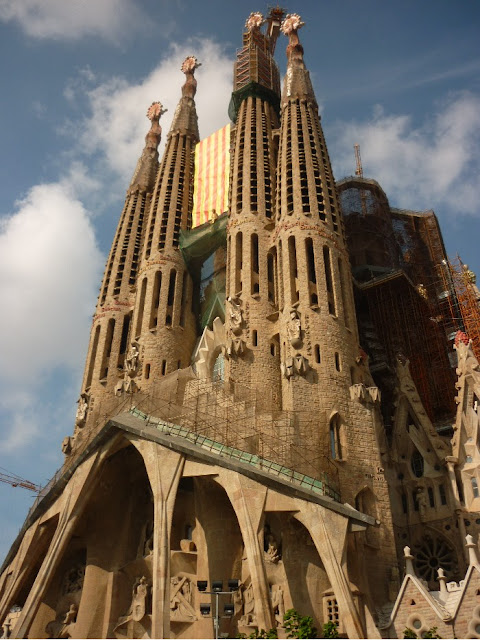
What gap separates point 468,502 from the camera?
26578 mm

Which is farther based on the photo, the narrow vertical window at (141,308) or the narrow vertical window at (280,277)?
the narrow vertical window at (141,308)

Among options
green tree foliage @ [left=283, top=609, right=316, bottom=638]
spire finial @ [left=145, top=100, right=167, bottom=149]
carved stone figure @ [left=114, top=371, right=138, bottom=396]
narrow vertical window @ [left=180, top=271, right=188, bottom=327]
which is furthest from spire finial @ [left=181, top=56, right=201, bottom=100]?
green tree foliage @ [left=283, top=609, right=316, bottom=638]

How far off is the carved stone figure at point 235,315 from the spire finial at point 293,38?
20885 millimetres

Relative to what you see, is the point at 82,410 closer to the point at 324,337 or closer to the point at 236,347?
the point at 236,347

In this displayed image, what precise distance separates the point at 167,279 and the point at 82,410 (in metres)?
9.22

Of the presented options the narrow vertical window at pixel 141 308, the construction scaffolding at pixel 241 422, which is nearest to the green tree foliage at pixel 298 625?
the construction scaffolding at pixel 241 422

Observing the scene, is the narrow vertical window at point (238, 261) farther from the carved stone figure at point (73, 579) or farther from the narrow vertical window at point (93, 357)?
the carved stone figure at point (73, 579)

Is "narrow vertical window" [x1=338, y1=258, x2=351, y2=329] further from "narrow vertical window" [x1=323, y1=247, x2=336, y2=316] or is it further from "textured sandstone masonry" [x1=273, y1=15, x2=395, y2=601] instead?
"narrow vertical window" [x1=323, y1=247, x2=336, y2=316]

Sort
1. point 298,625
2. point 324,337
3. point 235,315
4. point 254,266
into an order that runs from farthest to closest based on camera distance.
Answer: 1. point 254,266
2. point 235,315
3. point 324,337
4. point 298,625

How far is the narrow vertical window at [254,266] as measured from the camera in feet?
110

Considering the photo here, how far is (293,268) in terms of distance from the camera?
3203 cm

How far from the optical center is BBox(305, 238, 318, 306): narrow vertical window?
100.0 feet

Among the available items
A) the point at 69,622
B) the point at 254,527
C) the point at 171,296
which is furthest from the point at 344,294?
the point at 69,622

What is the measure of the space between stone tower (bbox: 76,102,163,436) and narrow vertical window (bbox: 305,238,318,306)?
1085 centimetres
